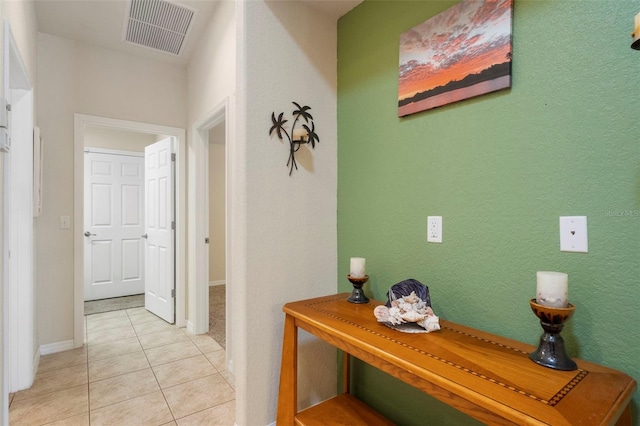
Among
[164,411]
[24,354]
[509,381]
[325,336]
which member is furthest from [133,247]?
[509,381]

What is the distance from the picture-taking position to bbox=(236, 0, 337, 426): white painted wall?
5.07 ft

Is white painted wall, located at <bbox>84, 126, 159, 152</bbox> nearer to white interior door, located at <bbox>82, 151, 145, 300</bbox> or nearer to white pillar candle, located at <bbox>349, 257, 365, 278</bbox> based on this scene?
white interior door, located at <bbox>82, 151, 145, 300</bbox>

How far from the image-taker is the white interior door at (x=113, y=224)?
425 cm

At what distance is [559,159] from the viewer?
1.03 metres

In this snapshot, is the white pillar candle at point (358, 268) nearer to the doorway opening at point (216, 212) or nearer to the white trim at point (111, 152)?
the doorway opening at point (216, 212)

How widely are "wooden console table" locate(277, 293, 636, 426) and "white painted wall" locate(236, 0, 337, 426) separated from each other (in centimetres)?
22

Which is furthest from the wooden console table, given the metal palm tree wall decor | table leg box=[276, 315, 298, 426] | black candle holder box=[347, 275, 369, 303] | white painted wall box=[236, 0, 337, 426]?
the metal palm tree wall decor

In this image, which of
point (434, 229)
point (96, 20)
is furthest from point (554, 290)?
point (96, 20)

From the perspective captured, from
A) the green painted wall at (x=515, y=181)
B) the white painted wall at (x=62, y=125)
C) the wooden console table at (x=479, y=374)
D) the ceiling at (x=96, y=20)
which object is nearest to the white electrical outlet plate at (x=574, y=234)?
the green painted wall at (x=515, y=181)

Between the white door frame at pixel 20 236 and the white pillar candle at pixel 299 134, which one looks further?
the white door frame at pixel 20 236

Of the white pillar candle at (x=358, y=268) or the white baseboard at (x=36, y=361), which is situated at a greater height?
the white pillar candle at (x=358, y=268)

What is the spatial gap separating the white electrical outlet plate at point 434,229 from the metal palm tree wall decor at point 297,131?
74 cm

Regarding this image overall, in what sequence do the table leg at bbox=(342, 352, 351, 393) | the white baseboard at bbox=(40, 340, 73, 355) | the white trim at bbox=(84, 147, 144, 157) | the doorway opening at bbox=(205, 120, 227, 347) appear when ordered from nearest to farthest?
1. the table leg at bbox=(342, 352, 351, 393)
2. the white baseboard at bbox=(40, 340, 73, 355)
3. the white trim at bbox=(84, 147, 144, 157)
4. the doorway opening at bbox=(205, 120, 227, 347)

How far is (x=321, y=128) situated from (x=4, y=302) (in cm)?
171
